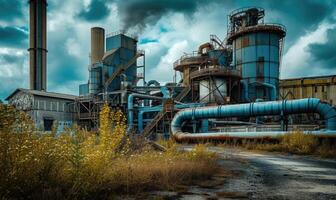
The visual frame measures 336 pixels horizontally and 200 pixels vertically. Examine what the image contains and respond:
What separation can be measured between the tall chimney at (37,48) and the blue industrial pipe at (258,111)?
92.9 ft

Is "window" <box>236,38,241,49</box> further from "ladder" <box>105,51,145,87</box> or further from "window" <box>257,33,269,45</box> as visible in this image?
"ladder" <box>105,51,145,87</box>

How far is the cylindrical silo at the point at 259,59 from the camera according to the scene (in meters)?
35.4

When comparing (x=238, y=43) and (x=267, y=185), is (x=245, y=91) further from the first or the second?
(x=267, y=185)

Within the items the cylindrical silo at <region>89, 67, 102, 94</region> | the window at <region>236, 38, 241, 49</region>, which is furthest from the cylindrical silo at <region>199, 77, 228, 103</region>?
the cylindrical silo at <region>89, 67, 102, 94</region>

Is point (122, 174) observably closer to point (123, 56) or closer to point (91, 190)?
point (91, 190)

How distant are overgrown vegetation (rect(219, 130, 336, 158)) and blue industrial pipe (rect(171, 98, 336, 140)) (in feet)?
2.32

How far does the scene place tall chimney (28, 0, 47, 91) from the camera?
44.1 m

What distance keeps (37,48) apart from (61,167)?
4363 cm

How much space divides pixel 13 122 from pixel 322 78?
41.7m

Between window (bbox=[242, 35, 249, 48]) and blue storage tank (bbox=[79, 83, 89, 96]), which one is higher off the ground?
window (bbox=[242, 35, 249, 48])

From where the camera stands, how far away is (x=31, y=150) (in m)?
4.98

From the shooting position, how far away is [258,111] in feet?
68.9

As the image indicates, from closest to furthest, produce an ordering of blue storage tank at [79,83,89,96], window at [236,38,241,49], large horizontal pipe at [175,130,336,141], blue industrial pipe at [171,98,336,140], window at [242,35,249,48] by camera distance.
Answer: large horizontal pipe at [175,130,336,141] → blue industrial pipe at [171,98,336,140] → window at [242,35,249,48] → window at [236,38,241,49] → blue storage tank at [79,83,89,96]

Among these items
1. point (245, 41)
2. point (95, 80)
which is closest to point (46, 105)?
point (95, 80)
